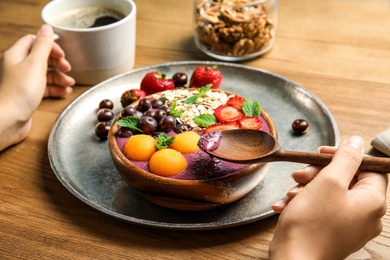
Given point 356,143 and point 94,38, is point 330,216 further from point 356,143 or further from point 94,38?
point 94,38

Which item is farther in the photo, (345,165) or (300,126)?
(300,126)

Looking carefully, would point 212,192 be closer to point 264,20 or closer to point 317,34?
point 264,20

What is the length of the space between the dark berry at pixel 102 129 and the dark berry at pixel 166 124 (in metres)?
0.18

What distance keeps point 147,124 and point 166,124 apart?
0.11 ft

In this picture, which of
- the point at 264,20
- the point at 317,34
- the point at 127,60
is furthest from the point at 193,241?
the point at 317,34

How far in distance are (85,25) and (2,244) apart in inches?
25.2

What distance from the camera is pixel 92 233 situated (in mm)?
872

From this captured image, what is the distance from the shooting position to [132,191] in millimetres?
954

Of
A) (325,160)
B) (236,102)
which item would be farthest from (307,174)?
(236,102)

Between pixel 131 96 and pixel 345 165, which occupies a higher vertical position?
pixel 345 165

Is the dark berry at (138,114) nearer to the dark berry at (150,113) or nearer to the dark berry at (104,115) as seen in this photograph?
the dark berry at (150,113)

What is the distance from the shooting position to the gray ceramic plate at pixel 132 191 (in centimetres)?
89

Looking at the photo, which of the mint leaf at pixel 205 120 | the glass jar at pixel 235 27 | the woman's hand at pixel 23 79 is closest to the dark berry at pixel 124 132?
the mint leaf at pixel 205 120

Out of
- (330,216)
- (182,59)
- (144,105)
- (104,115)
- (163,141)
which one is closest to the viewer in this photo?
(330,216)
